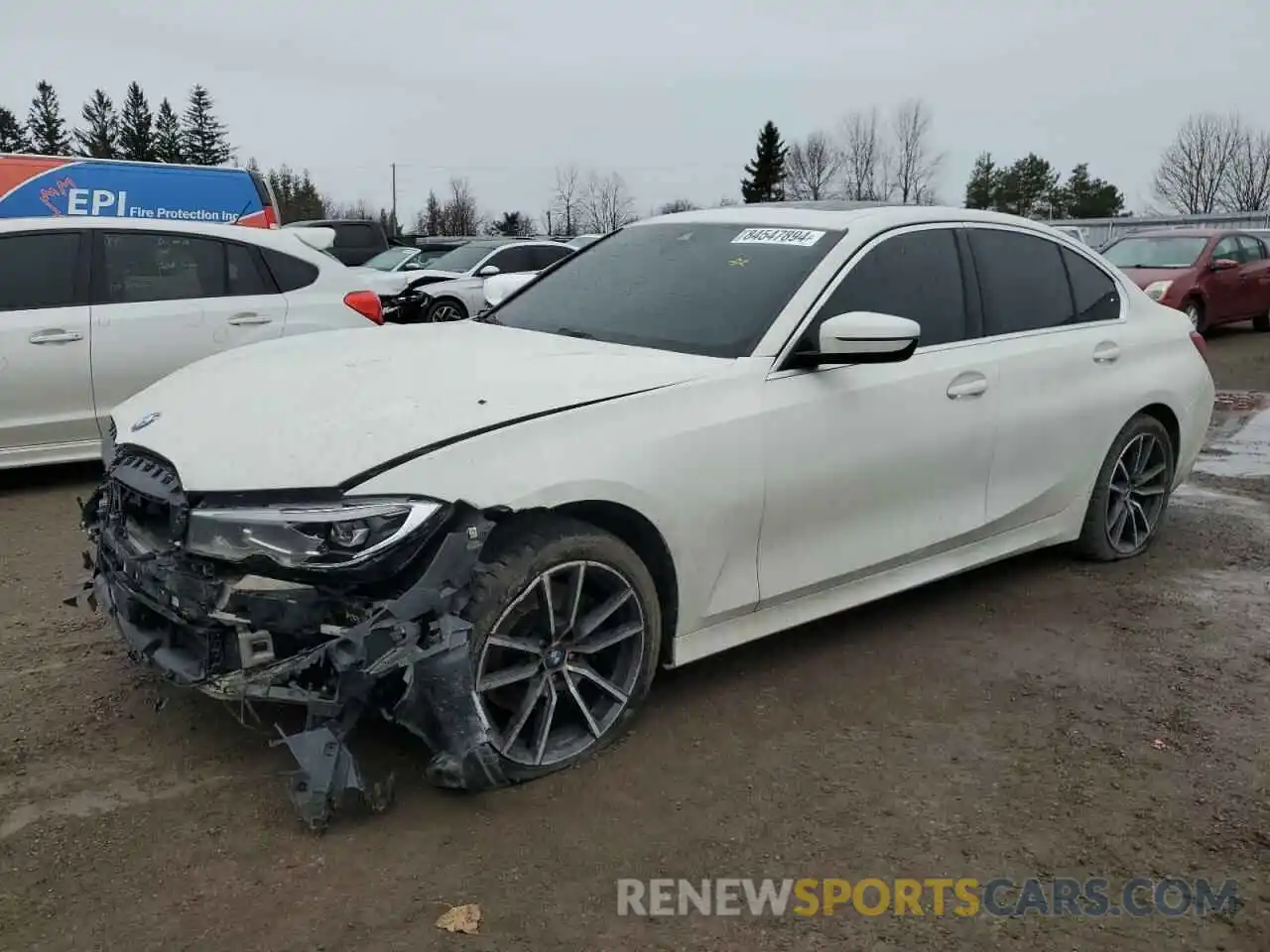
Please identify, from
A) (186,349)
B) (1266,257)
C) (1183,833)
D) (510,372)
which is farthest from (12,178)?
(1266,257)

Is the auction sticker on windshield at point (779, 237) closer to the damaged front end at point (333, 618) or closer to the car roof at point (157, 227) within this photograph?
the damaged front end at point (333, 618)

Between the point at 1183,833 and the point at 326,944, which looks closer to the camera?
the point at 326,944

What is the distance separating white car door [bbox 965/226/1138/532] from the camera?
443 cm

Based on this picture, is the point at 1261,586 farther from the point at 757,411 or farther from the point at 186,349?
the point at 186,349

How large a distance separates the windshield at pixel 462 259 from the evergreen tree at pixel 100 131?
58.6m

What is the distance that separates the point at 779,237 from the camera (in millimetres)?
4168

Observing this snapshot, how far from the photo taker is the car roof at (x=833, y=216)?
419 cm

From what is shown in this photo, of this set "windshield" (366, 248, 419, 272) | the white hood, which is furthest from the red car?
the white hood

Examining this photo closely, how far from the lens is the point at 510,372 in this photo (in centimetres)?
338

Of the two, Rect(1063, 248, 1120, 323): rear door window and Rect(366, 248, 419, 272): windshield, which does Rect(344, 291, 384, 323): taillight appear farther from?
Rect(366, 248, 419, 272): windshield

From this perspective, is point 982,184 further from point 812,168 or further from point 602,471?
point 602,471

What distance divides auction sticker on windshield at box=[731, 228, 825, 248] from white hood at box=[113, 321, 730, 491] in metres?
0.78

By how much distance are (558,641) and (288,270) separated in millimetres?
4927

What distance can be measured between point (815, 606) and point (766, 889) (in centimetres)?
132
